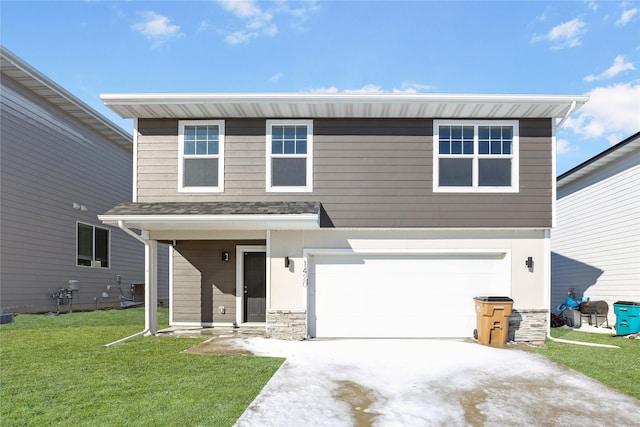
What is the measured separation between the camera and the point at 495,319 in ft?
27.6

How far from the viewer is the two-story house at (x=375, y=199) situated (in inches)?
348

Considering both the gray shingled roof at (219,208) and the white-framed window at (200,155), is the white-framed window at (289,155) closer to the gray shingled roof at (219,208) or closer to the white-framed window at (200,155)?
the gray shingled roof at (219,208)

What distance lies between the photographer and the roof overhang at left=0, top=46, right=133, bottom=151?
35.2ft

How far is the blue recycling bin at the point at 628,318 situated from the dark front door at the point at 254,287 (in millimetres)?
8016

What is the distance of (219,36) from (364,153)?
5.68m

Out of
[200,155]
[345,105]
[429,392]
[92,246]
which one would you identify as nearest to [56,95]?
[92,246]

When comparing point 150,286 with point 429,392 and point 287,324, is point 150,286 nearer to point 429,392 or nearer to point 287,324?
point 287,324

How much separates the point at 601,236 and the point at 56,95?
15.9 metres

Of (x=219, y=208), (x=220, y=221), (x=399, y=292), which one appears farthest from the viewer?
(x=399, y=292)

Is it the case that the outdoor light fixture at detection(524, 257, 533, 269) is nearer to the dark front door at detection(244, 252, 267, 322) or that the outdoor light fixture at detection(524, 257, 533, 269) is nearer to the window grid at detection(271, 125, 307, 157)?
the window grid at detection(271, 125, 307, 157)

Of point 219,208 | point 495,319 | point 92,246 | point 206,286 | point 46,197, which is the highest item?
point 46,197

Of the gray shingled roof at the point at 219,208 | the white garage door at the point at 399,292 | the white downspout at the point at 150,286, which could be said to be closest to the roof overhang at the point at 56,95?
the gray shingled roof at the point at 219,208

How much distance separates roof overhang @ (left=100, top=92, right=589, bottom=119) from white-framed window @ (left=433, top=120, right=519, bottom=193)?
268 mm

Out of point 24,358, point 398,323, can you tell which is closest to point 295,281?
point 398,323
